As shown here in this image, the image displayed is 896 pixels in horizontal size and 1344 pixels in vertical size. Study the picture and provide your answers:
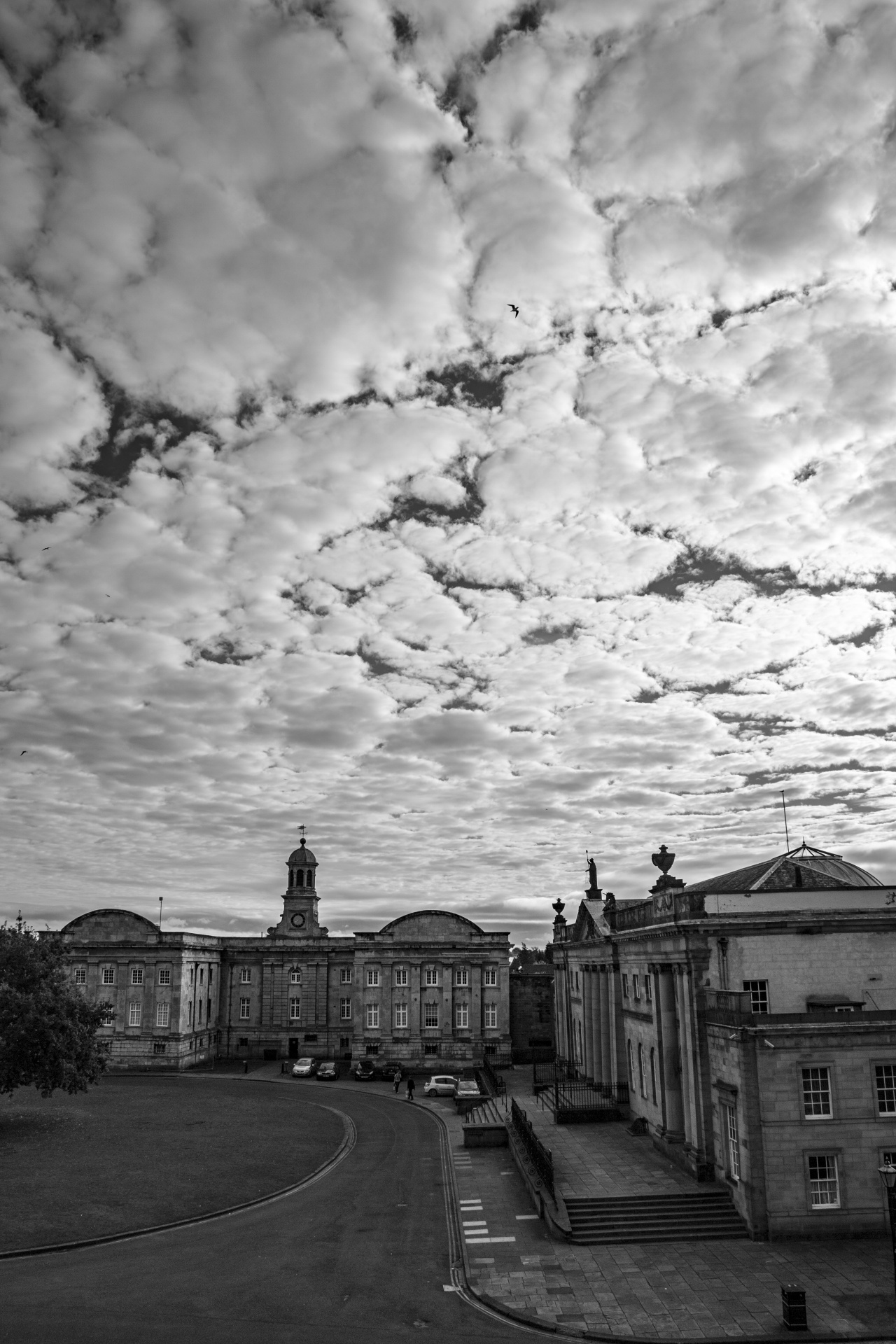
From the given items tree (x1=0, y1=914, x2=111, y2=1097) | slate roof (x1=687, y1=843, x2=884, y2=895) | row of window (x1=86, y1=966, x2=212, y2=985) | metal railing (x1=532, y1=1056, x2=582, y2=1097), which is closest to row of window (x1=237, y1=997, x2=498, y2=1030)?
row of window (x1=86, y1=966, x2=212, y2=985)

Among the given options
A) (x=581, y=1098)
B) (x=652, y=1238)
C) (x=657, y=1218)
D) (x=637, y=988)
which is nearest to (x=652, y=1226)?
(x=657, y=1218)

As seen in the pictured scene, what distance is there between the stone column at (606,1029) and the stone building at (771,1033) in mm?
316

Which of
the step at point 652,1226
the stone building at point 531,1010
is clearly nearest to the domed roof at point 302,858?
the stone building at point 531,1010

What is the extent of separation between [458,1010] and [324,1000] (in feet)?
45.4

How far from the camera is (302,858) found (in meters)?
97.6

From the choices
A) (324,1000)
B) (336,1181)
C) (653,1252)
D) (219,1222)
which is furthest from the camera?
(324,1000)

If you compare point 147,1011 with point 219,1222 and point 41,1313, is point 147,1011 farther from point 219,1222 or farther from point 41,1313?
point 41,1313

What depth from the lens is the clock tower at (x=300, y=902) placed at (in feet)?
309

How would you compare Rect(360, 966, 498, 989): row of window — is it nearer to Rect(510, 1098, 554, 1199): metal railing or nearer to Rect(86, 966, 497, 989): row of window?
Rect(86, 966, 497, 989): row of window

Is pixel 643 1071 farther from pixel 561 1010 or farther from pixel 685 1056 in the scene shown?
pixel 561 1010

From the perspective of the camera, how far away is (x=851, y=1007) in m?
35.0

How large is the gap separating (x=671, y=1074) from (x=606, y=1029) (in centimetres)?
1438

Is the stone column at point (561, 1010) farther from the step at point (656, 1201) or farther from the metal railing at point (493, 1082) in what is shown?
the step at point (656, 1201)

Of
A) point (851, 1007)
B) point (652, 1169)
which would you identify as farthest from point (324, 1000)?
point (851, 1007)
